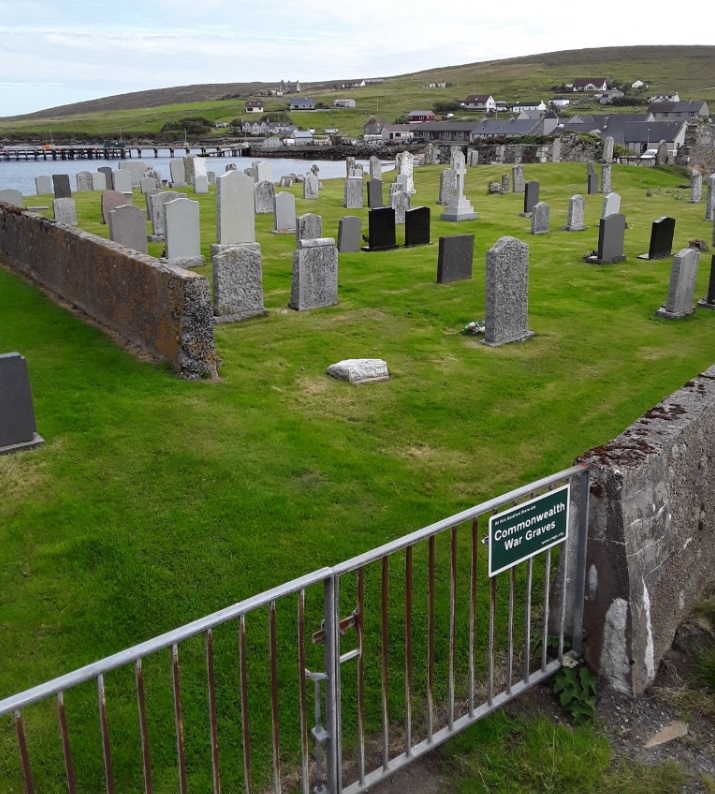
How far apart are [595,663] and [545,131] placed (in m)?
83.7

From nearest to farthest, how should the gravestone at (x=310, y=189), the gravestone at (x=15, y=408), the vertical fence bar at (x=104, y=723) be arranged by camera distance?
1. the vertical fence bar at (x=104, y=723)
2. the gravestone at (x=15, y=408)
3. the gravestone at (x=310, y=189)

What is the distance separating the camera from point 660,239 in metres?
18.1

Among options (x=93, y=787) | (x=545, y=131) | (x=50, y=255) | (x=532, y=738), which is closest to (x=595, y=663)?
(x=532, y=738)

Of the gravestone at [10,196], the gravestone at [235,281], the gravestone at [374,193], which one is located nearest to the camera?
the gravestone at [235,281]

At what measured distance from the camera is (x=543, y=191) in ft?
112

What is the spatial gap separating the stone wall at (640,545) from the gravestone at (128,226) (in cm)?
1302

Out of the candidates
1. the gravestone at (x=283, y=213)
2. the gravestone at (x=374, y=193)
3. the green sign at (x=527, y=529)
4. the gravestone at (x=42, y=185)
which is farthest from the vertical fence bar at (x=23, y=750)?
the gravestone at (x=42, y=185)

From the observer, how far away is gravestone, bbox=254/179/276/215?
25.6 meters

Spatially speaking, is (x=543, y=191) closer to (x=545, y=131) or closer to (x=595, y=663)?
(x=595, y=663)

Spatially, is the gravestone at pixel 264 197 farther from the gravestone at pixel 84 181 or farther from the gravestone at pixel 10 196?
the gravestone at pixel 84 181

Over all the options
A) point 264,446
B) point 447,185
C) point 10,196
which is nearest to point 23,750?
point 264,446

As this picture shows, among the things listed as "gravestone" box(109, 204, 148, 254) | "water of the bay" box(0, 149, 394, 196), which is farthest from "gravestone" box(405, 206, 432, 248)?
"water of the bay" box(0, 149, 394, 196)

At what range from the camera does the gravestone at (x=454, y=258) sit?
15023 mm

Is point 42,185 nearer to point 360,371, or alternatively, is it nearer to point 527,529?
point 360,371
